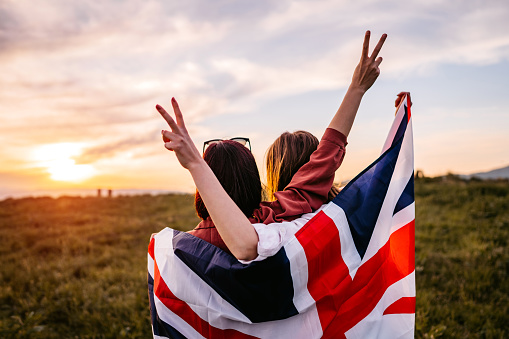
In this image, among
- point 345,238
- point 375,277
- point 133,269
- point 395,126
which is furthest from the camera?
point 133,269

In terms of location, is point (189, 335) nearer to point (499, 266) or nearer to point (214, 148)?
point (214, 148)

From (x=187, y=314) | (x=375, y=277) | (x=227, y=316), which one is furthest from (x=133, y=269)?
(x=375, y=277)

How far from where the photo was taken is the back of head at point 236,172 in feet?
6.73

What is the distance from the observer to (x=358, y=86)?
2332 mm

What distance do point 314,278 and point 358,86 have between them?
116cm

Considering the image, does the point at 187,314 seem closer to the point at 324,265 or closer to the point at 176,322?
the point at 176,322

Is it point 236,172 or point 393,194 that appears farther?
point 393,194

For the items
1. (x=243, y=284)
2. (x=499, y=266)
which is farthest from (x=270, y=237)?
(x=499, y=266)

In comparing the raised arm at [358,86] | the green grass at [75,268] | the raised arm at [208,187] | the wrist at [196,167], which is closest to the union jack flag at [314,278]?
the raised arm at [208,187]

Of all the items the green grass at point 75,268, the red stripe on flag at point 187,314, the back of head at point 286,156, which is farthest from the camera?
the green grass at point 75,268

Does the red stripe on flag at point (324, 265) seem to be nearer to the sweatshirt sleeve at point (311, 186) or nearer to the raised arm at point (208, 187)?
the sweatshirt sleeve at point (311, 186)

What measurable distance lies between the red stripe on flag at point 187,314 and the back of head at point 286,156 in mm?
823

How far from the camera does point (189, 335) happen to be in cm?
211

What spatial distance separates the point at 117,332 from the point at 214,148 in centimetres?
393
